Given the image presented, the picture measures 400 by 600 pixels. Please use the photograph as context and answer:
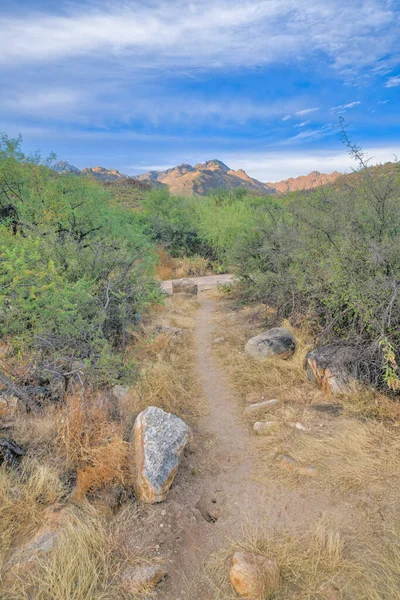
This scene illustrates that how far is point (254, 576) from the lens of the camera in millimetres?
2389

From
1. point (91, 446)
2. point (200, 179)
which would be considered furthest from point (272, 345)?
point (200, 179)

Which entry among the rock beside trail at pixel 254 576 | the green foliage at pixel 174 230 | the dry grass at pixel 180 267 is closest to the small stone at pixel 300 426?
the rock beside trail at pixel 254 576

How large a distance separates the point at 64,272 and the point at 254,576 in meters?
5.13

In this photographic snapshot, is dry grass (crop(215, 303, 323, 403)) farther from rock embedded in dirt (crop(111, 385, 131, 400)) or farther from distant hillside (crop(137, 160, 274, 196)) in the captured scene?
distant hillside (crop(137, 160, 274, 196))

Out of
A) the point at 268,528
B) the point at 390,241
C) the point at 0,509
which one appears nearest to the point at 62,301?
the point at 0,509

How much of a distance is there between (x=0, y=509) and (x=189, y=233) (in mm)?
18178

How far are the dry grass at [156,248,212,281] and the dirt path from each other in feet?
39.1

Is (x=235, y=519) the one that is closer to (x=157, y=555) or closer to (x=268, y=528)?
(x=268, y=528)

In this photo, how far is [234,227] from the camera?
52.2 feet

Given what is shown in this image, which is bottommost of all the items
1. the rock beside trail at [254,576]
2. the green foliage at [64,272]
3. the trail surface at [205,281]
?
the trail surface at [205,281]

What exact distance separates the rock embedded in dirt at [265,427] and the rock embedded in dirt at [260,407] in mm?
349

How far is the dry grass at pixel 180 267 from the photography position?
52.4ft

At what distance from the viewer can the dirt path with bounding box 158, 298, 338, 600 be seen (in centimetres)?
257

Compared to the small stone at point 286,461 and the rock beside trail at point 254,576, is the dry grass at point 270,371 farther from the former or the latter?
the rock beside trail at point 254,576
